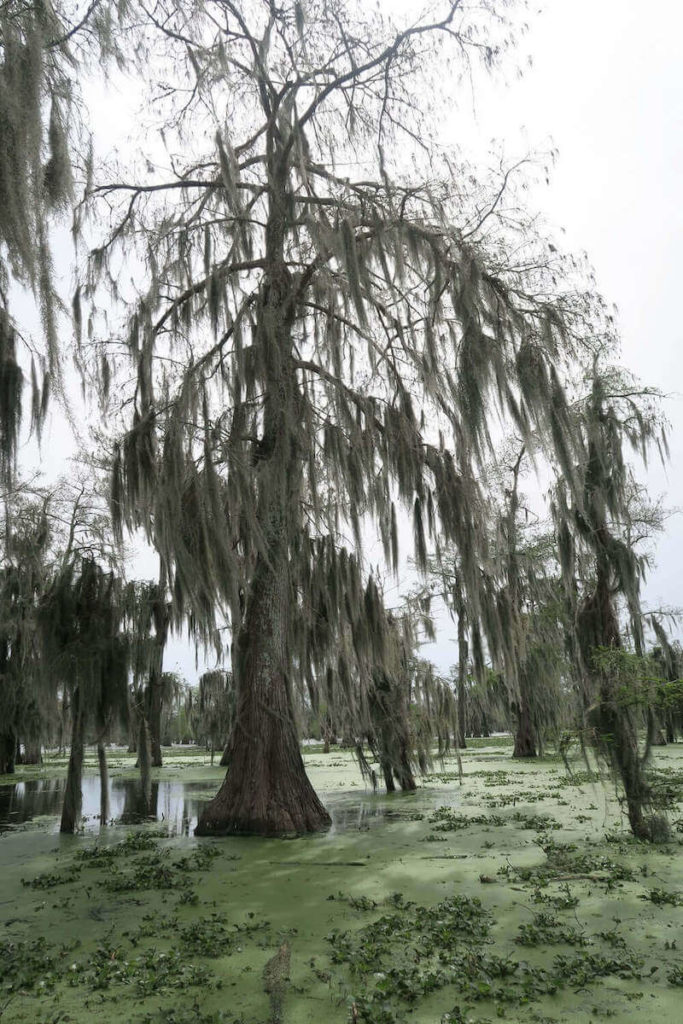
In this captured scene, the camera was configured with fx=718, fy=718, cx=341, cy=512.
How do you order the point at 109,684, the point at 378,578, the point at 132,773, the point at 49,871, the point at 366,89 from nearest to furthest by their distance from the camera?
the point at 49,871 < the point at 366,89 < the point at 109,684 < the point at 378,578 < the point at 132,773

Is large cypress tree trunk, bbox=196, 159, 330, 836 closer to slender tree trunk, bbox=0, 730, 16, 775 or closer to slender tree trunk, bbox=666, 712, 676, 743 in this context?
slender tree trunk, bbox=0, 730, 16, 775

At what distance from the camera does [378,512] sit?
8469 millimetres

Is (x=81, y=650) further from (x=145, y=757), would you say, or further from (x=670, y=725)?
(x=670, y=725)

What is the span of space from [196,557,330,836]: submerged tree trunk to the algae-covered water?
434mm

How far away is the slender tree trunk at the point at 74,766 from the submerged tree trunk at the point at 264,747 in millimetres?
1492

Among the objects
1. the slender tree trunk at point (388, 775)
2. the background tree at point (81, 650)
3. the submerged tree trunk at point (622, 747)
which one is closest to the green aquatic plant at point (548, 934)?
the submerged tree trunk at point (622, 747)

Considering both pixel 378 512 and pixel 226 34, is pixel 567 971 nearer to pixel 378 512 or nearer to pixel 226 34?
pixel 378 512

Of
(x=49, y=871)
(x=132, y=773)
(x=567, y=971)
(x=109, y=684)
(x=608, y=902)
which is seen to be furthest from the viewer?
(x=132, y=773)

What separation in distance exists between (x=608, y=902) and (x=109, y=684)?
5.76 m

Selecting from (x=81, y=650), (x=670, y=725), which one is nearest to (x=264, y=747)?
(x=81, y=650)

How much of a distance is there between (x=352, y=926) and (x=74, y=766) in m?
5.20

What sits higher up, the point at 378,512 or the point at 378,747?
the point at 378,512

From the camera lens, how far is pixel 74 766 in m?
8.04

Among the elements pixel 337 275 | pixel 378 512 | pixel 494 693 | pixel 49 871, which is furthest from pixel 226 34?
pixel 494 693
